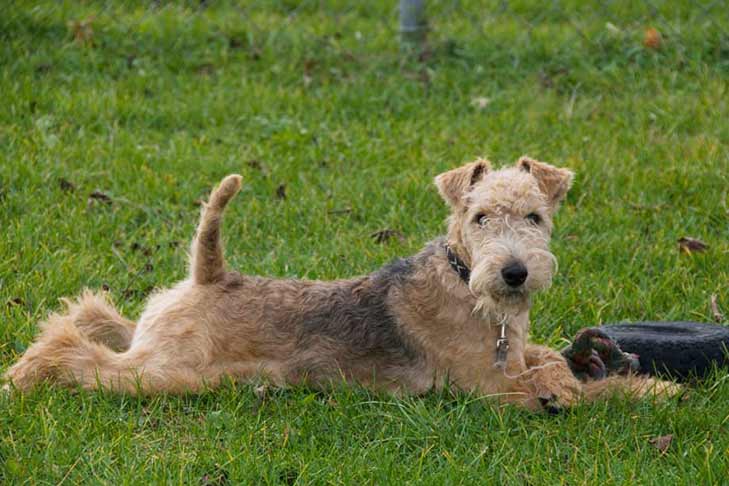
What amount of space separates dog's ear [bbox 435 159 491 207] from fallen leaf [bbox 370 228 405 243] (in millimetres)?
1369

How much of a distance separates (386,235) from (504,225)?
1.90 meters

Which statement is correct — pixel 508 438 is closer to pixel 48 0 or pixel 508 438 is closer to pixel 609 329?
pixel 609 329

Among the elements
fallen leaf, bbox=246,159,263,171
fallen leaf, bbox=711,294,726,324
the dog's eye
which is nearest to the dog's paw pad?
the dog's eye

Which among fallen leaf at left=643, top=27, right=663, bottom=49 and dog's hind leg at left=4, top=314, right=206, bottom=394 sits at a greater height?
fallen leaf at left=643, top=27, right=663, bottom=49

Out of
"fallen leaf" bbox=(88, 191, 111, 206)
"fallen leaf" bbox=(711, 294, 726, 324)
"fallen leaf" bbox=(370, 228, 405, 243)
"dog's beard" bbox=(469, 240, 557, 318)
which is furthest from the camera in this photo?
"fallen leaf" bbox=(88, 191, 111, 206)

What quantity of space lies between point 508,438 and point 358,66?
16.6 ft

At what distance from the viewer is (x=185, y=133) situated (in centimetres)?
736

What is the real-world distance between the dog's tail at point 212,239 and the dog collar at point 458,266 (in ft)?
3.15

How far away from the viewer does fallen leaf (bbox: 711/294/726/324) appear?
16.8 feet

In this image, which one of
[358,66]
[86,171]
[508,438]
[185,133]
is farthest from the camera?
[358,66]

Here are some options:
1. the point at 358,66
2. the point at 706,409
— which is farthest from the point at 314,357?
the point at 358,66

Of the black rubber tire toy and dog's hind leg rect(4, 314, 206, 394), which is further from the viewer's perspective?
the black rubber tire toy

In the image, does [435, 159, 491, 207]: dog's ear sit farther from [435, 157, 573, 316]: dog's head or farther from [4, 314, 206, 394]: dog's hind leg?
[4, 314, 206, 394]: dog's hind leg

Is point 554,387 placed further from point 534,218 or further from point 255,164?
point 255,164
